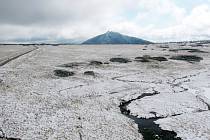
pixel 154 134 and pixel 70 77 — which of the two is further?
pixel 70 77

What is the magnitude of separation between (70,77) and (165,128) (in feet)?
65.1

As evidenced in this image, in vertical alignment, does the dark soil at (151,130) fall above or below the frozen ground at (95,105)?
below

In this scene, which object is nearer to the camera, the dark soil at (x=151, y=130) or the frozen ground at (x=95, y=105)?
the dark soil at (x=151, y=130)

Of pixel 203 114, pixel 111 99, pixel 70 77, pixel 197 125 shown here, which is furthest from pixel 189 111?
pixel 70 77

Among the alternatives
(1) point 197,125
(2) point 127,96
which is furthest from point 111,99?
(1) point 197,125

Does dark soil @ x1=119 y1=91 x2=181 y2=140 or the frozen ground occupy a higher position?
the frozen ground

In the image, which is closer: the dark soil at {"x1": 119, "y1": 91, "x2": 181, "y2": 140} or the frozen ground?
the dark soil at {"x1": 119, "y1": 91, "x2": 181, "y2": 140}

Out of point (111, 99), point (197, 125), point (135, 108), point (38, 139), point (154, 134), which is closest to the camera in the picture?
point (38, 139)

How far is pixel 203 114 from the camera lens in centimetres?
1956

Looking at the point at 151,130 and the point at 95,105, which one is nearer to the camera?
the point at 151,130

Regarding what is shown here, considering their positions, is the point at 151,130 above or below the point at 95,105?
below

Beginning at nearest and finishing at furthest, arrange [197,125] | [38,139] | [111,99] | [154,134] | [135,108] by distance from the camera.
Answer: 1. [38,139]
2. [154,134]
3. [197,125]
4. [135,108]
5. [111,99]

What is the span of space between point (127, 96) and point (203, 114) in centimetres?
778

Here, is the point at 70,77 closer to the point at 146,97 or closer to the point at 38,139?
the point at 146,97
